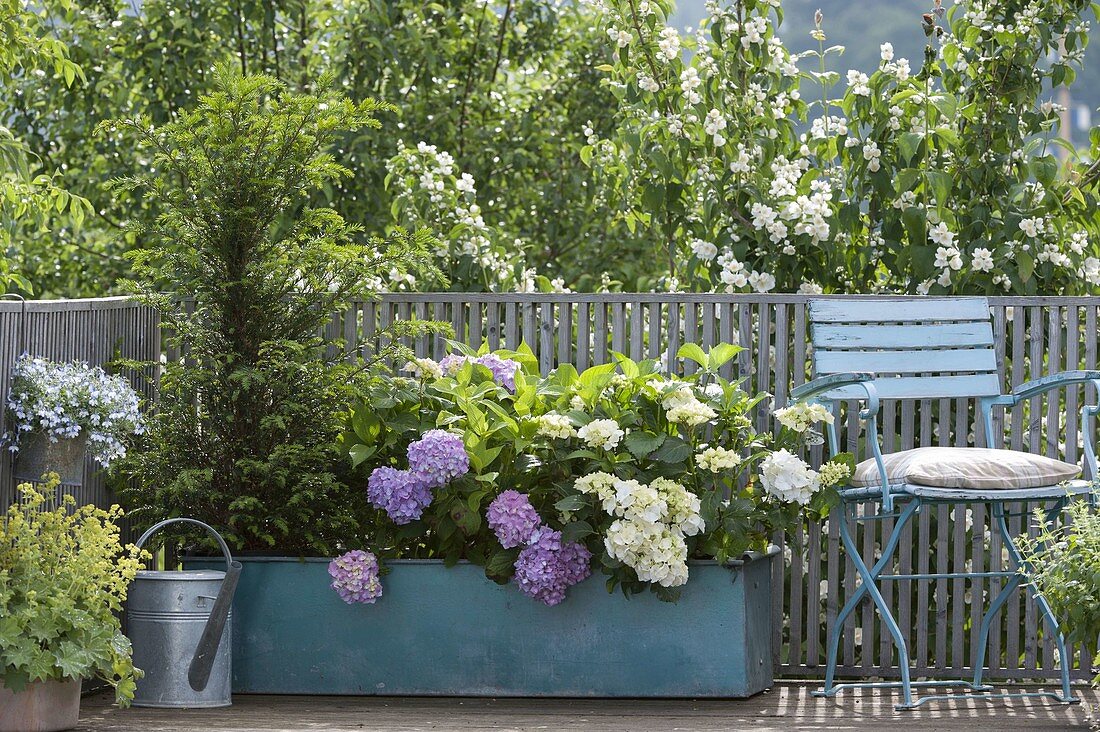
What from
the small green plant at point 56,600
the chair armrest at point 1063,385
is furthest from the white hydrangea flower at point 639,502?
the small green plant at point 56,600

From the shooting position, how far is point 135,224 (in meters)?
3.53

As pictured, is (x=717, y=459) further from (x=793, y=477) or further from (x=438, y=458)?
(x=438, y=458)

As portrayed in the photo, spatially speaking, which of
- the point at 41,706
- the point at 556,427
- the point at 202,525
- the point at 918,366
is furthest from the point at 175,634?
the point at 918,366

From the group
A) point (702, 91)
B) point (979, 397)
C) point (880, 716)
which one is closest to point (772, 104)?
point (702, 91)

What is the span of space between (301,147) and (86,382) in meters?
0.82

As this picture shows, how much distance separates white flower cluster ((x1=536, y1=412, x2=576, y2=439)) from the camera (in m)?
3.50

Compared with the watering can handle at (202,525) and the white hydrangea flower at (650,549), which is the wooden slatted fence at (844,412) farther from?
the white hydrangea flower at (650,549)

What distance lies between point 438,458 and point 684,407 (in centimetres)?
62

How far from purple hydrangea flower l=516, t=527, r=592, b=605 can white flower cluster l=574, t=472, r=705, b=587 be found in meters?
0.13

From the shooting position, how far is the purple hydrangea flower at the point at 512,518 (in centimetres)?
348

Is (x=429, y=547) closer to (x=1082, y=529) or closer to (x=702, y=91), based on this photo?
(x=1082, y=529)

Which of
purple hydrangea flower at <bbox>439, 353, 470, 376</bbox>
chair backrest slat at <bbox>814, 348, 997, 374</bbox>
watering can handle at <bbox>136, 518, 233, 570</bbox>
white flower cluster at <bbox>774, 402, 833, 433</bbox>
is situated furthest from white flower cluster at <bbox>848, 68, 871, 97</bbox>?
watering can handle at <bbox>136, 518, 233, 570</bbox>

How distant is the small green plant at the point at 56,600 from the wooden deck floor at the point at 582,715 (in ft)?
0.76

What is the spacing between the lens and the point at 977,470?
332cm
